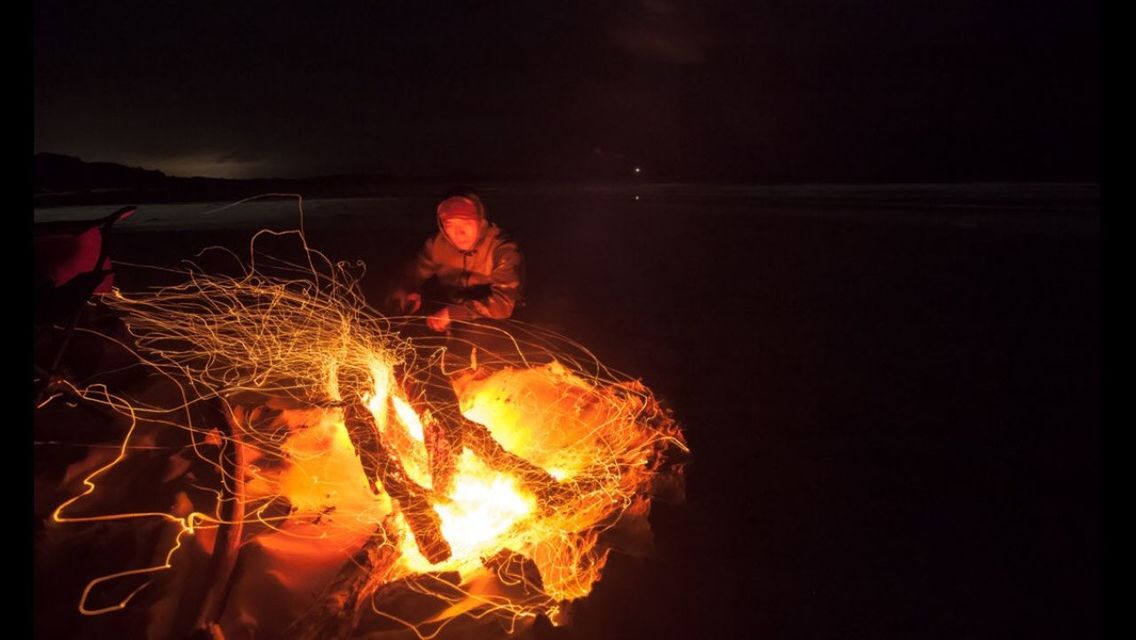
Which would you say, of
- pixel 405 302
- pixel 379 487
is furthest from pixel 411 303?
pixel 379 487

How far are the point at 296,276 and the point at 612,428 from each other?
8.00 meters

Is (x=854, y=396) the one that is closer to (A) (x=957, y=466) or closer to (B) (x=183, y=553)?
(A) (x=957, y=466)

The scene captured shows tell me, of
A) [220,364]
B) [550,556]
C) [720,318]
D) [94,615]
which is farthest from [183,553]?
[720,318]

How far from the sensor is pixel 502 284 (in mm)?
5035

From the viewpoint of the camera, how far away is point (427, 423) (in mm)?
3549

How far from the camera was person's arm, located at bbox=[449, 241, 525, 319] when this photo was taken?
497 cm

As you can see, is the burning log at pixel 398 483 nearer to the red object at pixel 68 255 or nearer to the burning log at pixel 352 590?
the burning log at pixel 352 590

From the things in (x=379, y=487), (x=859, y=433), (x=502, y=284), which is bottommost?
(x=859, y=433)

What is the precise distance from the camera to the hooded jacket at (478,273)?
4.98m

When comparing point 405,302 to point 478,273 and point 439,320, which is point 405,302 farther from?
point 478,273

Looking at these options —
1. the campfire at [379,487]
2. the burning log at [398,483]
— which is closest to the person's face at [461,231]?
the campfire at [379,487]

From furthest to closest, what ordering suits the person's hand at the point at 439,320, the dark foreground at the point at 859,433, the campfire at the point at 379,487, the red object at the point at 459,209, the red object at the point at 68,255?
the red object at the point at 459,209
the person's hand at the point at 439,320
the red object at the point at 68,255
the dark foreground at the point at 859,433
the campfire at the point at 379,487

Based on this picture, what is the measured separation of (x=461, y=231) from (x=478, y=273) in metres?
0.34

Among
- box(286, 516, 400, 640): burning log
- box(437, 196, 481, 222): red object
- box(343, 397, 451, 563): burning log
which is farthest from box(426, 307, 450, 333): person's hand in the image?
box(286, 516, 400, 640): burning log
